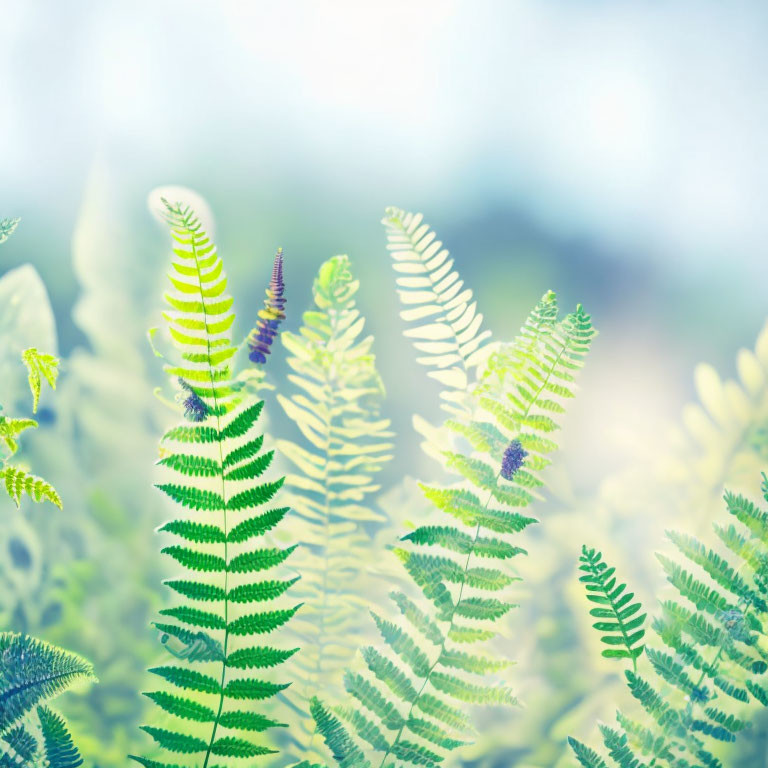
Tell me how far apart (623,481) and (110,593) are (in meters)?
0.32

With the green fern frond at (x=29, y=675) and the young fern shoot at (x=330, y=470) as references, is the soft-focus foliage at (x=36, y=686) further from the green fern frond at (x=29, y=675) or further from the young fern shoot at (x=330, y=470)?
the young fern shoot at (x=330, y=470)

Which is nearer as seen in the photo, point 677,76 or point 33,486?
point 33,486

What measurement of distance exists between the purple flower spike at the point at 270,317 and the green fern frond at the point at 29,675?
12cm

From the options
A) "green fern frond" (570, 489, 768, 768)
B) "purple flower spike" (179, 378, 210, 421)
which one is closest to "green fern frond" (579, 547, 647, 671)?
"green fern frond" (570, 489, 768, 768)

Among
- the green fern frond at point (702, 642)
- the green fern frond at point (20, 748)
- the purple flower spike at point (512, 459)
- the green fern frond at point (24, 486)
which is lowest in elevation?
the green fern frond at point (20, 748)

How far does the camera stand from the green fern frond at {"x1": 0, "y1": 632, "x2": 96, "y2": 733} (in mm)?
233

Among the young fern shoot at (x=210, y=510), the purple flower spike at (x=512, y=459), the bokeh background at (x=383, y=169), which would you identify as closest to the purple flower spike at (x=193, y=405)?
the young fern shoot at (x=210, y=510)

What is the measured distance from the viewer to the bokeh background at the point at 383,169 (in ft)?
1.50

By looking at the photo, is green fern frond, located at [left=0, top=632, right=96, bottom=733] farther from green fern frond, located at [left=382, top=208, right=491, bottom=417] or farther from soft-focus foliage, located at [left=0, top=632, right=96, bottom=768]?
green fern frond, located at [left=382, top=208, right=491, bottom=417]

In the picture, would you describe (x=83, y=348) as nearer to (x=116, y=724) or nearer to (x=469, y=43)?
(x=116, y=724)

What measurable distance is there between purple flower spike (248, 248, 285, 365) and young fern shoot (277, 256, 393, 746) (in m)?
0.02

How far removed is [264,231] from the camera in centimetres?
49

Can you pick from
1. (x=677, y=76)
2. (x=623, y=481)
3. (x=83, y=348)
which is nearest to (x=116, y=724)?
(x=83, y=348)

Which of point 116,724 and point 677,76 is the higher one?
point 677,76
